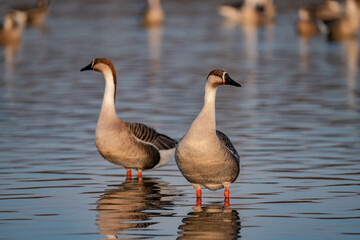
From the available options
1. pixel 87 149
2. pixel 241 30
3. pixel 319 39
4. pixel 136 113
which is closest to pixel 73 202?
pixel 87 149

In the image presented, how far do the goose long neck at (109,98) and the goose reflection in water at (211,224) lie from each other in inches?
95.6

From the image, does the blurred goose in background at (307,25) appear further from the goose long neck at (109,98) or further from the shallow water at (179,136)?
the goose long neck at (109,98)

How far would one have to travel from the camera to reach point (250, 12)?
5009 cm

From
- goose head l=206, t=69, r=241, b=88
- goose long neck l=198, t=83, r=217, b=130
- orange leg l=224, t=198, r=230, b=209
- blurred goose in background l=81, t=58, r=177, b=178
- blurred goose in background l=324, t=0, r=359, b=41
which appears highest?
blurred goose in background l=324, t=0, r=359, b=41

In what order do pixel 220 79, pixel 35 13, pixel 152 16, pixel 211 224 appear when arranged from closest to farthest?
pixel 211 224 < pixel 220 79 < pixel 152 16 < pixel 35 13

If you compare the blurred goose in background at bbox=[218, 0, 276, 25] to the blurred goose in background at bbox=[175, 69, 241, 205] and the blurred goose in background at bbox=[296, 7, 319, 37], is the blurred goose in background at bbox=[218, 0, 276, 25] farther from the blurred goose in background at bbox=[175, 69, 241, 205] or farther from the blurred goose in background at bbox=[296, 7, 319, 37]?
the blurred goose in background at bbox=[175, 69, 241, 205]

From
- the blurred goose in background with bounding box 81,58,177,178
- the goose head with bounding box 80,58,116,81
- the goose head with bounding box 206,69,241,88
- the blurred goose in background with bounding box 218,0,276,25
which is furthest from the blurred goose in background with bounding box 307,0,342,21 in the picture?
the goose head with bounding box 206,69,241,88

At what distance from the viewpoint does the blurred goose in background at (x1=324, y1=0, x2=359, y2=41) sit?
125 feet

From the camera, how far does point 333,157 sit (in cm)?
1352

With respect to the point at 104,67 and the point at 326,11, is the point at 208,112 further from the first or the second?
the point at 326,11

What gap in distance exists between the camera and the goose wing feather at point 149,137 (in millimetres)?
12164

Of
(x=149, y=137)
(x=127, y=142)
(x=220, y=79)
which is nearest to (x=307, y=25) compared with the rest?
(x=149, y=137)

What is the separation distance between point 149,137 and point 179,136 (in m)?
3.19

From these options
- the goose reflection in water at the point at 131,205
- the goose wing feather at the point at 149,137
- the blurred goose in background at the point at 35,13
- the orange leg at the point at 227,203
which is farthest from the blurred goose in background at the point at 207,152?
the blurred goose in background at the point at 35,13
